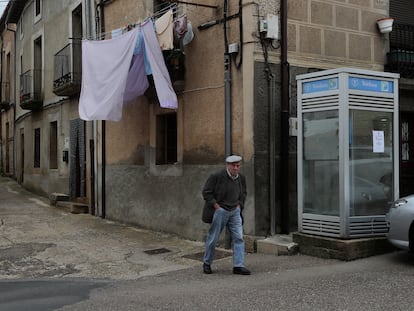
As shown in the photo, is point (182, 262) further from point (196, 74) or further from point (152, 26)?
point (152, 26)

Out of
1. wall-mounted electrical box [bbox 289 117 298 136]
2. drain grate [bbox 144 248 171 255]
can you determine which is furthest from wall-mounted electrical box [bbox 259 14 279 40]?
drain grate [bbox 144 248 171 255]

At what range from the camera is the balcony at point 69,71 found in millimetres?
14539

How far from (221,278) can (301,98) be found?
10.4 feet

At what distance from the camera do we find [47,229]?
1165 cm

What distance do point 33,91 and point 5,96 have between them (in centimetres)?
805

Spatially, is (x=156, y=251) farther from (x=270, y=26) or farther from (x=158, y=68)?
(x=270, y=26)

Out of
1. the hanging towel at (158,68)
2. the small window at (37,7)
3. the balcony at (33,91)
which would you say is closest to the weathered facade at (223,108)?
the hanging towel at (158,68)

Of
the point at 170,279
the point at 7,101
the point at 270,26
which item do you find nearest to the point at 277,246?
the point at 170,279

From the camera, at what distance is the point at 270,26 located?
858cm

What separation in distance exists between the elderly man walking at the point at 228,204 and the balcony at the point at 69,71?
8602 mm

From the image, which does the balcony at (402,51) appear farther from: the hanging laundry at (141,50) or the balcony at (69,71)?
the balcony at (69,71)

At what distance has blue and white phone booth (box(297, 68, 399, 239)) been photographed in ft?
25.0

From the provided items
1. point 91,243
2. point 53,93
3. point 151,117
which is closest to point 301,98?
point 151,117

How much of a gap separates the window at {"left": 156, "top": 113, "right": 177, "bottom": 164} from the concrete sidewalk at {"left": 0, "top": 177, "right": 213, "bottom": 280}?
1618 millimetres
